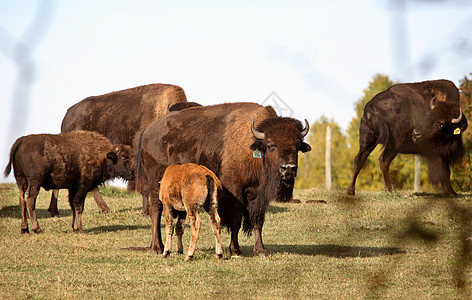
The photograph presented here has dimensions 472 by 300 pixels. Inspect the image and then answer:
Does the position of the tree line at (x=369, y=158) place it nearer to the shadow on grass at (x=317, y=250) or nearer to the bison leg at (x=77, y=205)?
the shadow on grass at (x=317, y=250)

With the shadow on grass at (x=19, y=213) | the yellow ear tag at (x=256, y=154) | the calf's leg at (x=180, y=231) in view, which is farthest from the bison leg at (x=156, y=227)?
the shadow on grass at (x=19, y=213)

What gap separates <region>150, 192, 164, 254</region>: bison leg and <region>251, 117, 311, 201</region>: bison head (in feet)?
6.04

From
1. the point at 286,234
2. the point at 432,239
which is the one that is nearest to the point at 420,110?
the point at 432,239

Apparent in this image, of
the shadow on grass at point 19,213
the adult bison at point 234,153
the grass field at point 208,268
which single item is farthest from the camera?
the shadow on grass at point 19,213

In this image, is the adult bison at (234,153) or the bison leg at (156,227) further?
the bison leg at (156,227)

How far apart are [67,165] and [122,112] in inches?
119

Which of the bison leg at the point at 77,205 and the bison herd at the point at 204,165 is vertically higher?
the bison herd at the point at 204,165

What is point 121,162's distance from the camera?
13164 mm

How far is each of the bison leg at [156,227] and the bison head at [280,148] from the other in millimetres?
1841

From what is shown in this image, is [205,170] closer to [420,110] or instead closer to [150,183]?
[150,183]

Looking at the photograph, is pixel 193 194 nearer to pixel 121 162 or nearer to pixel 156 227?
pixel 156 227

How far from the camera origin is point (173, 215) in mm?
8539

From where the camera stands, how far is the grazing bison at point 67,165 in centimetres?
1151

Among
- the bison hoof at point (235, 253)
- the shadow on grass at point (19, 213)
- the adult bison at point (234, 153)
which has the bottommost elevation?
the shadow on grass at point (19, 213)
